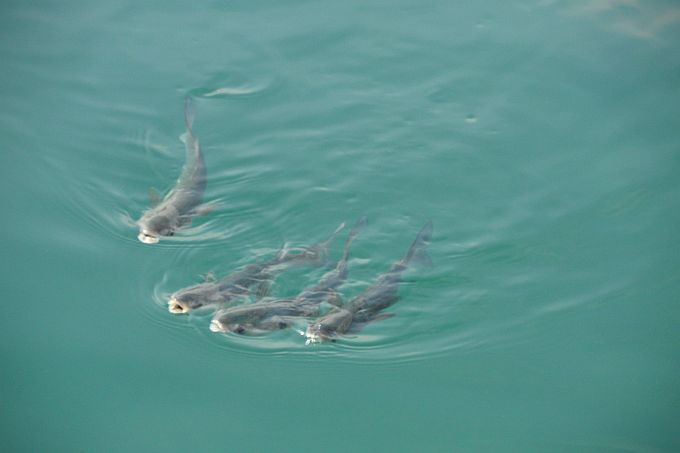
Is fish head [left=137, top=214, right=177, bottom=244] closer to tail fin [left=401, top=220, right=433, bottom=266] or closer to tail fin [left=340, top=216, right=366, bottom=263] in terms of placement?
tail fin [left=340, top=216, right=366, bottom=263]

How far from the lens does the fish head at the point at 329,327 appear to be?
16.6 ft

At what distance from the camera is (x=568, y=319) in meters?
5.63

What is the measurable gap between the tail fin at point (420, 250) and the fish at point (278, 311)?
63 centimetres

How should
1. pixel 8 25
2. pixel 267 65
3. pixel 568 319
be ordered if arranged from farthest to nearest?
pixel 8 25 → pixel 267 65 → pixel 568 319

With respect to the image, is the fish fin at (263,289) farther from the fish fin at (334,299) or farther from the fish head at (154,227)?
the fish head at (154,227)

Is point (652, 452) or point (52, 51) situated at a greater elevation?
point (52, 51)

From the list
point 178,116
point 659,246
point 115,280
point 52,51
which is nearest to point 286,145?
point 178,116

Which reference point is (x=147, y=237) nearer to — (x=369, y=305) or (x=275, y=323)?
(x=275, y=323)

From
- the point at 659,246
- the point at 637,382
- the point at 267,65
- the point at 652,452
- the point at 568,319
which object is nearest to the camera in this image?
the point at 652,452

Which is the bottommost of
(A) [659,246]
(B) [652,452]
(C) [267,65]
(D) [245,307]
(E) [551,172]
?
(B) [652,452]

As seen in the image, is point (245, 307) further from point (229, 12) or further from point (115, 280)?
point (229, 12)

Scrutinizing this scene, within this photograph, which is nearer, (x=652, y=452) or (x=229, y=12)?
(x=652, y=452)

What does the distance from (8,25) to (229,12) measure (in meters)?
2.76

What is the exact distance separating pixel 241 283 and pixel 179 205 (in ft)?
3.45
